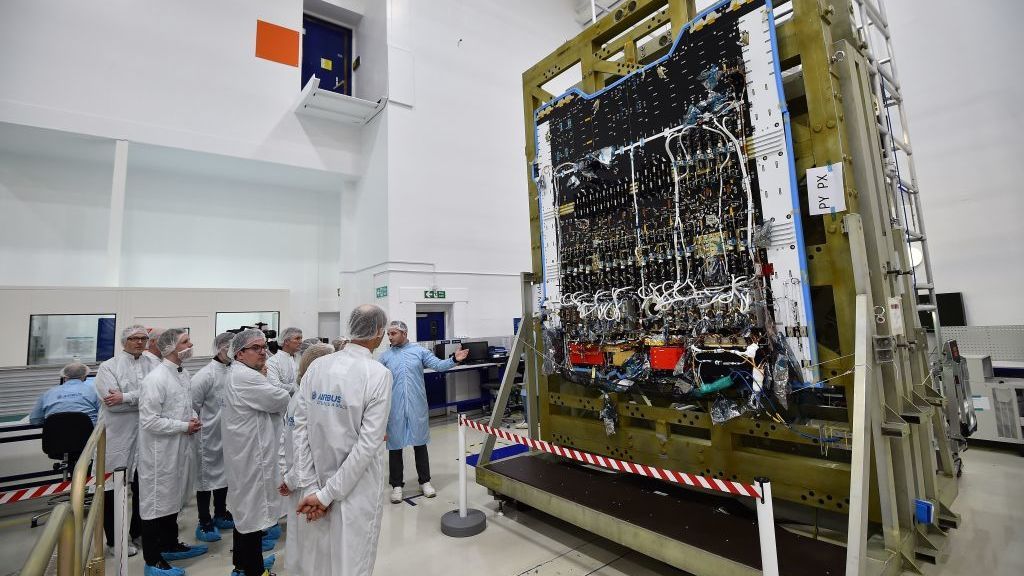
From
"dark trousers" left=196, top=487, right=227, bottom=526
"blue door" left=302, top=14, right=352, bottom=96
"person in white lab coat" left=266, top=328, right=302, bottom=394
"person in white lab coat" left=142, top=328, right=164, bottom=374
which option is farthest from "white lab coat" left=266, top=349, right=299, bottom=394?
"blue door" left=302, top=14, right=352, bottom=96

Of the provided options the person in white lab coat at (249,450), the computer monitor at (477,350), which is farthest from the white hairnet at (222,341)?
the computer monitor at (477,350)

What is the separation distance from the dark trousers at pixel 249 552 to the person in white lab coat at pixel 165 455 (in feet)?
2.06

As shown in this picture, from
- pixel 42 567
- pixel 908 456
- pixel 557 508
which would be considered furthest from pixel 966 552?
pixel 42 567

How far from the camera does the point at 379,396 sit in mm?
2162

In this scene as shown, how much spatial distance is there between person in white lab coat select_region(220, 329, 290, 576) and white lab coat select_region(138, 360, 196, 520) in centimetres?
64

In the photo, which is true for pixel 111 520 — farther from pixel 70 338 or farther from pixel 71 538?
pixel 70 338

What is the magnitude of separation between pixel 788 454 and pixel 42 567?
2920mm

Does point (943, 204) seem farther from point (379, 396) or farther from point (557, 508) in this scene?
point (379, 396)

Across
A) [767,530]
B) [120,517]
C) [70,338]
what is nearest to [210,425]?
[120,517]

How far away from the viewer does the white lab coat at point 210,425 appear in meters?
3.21

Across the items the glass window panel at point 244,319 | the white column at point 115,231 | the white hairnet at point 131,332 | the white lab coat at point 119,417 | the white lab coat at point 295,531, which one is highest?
the white column at point 115,231

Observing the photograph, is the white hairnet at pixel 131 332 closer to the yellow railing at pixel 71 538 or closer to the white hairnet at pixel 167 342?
the white hairnet at pixel 167 342

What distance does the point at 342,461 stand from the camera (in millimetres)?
2137

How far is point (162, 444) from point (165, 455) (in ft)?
0.24
